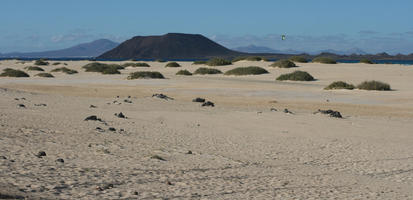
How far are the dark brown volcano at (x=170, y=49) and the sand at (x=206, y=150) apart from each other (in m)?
156

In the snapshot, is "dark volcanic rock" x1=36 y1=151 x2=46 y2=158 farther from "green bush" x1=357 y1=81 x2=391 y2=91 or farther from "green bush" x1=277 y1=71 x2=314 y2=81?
Result: "green bush" x1=277 y1=71 x2=314 y2=81

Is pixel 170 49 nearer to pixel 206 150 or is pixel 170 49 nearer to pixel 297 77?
pixel 297 77

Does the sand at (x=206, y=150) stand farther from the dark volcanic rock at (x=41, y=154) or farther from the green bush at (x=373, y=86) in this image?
the green bush at (x=373, y=86)

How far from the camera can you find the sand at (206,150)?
8.05m

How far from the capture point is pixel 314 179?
30.0ft

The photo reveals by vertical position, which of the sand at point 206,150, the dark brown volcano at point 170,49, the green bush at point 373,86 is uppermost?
the dark brown volcano at point 170,49

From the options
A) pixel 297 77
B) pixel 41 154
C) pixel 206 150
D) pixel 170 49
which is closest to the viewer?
pixel 41 154

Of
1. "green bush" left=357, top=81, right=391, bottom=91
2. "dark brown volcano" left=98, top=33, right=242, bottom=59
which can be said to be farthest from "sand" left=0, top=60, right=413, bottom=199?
"dark brown volcano" left=98, top=33, right=242, bottom=59

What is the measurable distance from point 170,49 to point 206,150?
174m

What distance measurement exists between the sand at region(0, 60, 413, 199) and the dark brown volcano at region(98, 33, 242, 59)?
156 meters

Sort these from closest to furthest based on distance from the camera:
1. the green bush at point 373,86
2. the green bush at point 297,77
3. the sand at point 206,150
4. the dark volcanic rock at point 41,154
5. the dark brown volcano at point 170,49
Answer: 1. the sand at point 206,150
2. the dark volcanic rock at point 41,154
3. the green bush at point 373,86
4. the green bush at point 297,77
5. the dark brown volcano at point 170,49

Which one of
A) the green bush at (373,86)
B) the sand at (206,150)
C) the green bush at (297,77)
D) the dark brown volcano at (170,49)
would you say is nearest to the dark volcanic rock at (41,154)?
the sand at (206,150)

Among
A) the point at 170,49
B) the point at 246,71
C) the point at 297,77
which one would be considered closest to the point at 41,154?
the point at 297,77

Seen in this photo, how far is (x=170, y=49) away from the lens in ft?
604
